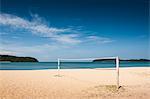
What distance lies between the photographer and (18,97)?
7.35m

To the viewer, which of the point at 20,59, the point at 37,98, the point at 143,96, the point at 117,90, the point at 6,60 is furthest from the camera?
the point at 20,59

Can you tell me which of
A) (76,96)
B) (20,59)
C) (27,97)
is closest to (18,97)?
(27,97)

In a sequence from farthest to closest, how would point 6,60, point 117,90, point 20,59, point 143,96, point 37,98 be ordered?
point 20,59 → point 6,60 → point 117,90 → point 143,96 → point 37,98

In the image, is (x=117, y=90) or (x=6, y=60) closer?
(x=117, y=90)

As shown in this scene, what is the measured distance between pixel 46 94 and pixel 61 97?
675 mm

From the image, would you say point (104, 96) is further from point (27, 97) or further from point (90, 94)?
point (27, 97)

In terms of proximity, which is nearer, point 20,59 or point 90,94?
point 90,94

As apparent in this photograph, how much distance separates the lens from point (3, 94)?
7.77 m

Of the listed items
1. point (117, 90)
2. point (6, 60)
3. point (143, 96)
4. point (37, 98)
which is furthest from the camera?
point (6, 60)

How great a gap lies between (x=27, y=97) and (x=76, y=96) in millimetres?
1427

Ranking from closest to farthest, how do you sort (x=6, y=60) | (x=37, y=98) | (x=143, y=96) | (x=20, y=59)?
(x=37, y=98) < (x=143, y=96) < (x=6, y=60) < (x=20, y=59)

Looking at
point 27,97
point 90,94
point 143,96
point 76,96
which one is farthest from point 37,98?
point 143,96

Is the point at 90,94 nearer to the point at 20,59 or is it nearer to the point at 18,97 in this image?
the point at 18,97

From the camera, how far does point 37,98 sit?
721 cm
